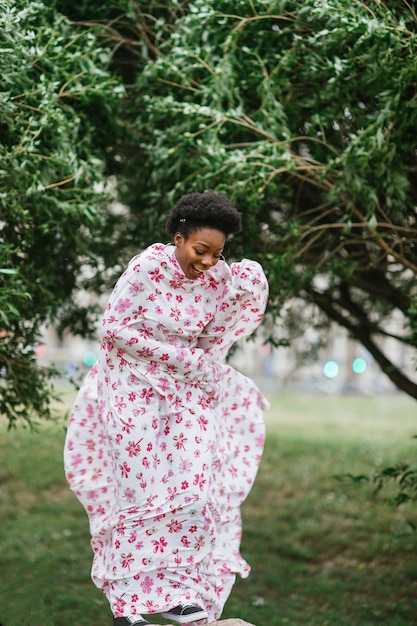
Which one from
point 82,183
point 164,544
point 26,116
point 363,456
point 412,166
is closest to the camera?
point 164,544

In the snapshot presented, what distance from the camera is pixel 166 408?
3982mm

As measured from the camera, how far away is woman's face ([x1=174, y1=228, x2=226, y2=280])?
151 inches

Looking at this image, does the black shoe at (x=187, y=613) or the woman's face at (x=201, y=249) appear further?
Result: the woman's face at (x=201, y=249)

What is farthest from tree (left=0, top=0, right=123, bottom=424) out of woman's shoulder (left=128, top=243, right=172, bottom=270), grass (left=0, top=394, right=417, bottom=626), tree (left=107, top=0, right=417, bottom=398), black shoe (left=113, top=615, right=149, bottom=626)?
black shoe (left=113, top=615, right=149, bottom=626)

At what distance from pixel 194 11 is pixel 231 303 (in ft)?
7.56

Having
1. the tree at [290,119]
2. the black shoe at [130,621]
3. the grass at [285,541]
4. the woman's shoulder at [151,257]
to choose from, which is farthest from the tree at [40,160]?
the black shoe at [130,621]

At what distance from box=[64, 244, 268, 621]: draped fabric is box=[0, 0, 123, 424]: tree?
946 mm

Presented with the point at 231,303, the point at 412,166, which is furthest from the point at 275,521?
the point at 231,303

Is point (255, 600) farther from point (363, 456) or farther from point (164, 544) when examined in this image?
point (363, 456)

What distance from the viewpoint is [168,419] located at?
399 cm

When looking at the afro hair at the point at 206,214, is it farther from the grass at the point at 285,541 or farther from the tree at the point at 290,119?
the grass at the point at 285,541

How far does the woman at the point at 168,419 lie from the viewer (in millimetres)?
3824

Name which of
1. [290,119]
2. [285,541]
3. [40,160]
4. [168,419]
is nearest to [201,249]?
[168,419]

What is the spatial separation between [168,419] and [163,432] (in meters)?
0.07
